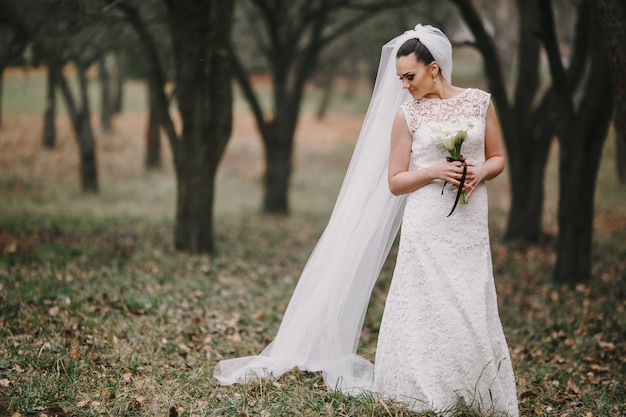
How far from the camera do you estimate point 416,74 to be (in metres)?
4.38

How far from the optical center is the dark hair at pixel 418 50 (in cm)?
436

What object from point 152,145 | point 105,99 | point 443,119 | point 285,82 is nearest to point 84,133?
point 152,145

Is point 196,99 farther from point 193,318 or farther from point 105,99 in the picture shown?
point 105,99

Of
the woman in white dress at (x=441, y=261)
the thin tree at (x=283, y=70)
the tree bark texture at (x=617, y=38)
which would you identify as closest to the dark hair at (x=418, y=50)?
the woman in white dress at (x=441, y=261)

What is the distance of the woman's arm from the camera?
14.3ft

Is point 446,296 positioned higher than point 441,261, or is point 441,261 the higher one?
point 441,261

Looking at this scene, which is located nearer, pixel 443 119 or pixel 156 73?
pixel 443 119

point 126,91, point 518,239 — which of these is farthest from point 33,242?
point 126,91

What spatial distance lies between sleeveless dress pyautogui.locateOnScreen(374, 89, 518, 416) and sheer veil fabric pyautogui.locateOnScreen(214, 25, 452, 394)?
1.65 ft

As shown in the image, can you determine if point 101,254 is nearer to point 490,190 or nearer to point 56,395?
point 56,395

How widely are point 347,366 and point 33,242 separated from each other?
6.46 meters

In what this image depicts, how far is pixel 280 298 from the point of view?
8.05 meters

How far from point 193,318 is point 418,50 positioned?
3870 millimetres

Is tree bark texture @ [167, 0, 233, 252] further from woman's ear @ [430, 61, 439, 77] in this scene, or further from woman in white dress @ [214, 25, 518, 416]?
woman's ear @ [430, 61, 439, 77]
